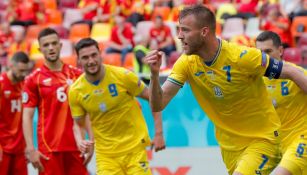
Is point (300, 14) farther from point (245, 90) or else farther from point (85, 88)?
point (245, 90)

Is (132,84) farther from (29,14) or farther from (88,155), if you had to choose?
(29,14)

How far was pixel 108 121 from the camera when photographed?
355 inches

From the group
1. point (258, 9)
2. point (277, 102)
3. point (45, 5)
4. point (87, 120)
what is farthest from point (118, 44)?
point (277, 102)

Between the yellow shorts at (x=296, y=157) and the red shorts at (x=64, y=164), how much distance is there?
302cm

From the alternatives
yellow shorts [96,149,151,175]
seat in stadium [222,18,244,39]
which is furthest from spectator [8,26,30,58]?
yellow shorts [96,149,151,175]

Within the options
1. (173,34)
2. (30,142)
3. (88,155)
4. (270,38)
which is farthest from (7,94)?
(173,34)

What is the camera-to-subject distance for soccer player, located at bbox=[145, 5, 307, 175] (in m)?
7.21

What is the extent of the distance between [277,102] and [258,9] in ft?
29.4

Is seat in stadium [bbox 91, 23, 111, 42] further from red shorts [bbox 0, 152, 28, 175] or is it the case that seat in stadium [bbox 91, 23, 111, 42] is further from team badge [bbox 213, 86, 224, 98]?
team badge [bbox 213, 86, 224, 98]

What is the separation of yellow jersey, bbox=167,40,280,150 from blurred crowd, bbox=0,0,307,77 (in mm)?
6871

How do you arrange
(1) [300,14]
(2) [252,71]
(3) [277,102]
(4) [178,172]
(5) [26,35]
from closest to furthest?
1. (2) [252,71]
2. (3) [277,102]
3. (4) [178,172]
4. (1) [300,14]
5. (5) [26,35]

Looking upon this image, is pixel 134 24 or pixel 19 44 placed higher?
pixel 134 24

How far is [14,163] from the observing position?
11125 mm

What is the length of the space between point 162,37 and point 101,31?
2.63 m
